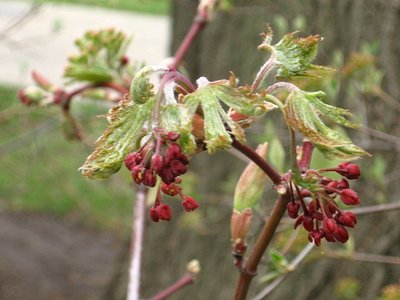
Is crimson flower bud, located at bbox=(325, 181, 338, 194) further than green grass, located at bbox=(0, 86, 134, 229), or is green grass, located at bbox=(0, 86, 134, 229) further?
green grass, located at bbox=(0, 86, 134, 229)

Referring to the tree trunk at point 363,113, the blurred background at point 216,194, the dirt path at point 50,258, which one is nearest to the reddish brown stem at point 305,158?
the blurred background at point 216,194

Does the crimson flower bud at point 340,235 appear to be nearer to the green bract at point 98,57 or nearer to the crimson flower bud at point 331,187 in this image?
the crimson flower bud at point 331,187

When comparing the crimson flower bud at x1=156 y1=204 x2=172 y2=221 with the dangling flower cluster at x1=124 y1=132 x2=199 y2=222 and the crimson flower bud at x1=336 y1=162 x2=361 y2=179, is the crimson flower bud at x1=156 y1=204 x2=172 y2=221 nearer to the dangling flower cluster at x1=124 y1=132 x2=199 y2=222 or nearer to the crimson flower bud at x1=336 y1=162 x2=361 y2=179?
the dangling flower cluster at x1=124 y1=132 x2=199 y2=222

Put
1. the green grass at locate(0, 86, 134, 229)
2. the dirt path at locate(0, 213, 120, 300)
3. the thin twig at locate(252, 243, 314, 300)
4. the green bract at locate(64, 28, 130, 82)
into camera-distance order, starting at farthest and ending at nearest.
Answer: the green grass at locate(0, 86, 134, 229) < the dirt path at locate(0, 213, 120, 300) < the green bract at locate(64, 28, 130, 82) < the thin twig at locate(252, 243, 314, 300)

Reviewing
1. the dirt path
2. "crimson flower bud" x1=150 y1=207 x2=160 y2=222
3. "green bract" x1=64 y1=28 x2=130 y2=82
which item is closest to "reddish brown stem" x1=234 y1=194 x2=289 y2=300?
"crimson flower bud" x1=150 y1=207 x2=160 y2=222

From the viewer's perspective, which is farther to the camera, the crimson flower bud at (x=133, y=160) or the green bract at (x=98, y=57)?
the green bract at (x=98, y=57)

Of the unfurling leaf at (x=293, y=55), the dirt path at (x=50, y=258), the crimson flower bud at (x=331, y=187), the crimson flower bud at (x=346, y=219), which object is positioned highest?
the unfurling leaf at (x=293, y=55)
